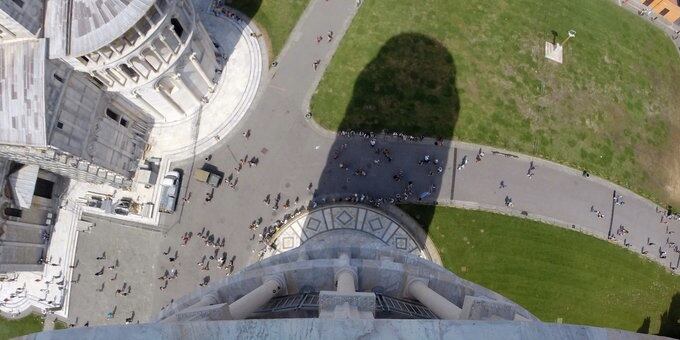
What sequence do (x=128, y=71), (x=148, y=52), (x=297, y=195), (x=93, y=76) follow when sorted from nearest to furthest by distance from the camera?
1. (x=148, y=52)
2. (x=93, y=76)
3. (x=128, y=71)
4. (x=297, y=195)

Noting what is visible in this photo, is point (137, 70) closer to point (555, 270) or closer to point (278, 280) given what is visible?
point (278, 280)

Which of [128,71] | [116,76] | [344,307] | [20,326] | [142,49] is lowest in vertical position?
[20,326]

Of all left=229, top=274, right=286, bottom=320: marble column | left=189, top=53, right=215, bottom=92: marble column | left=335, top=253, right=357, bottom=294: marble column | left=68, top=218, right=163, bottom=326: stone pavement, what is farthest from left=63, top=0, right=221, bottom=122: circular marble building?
left=335, top=253, right=357, bottom=294: marble column

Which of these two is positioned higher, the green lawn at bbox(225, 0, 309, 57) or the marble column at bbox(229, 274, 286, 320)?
the green lawn at bbox(225, 0, 309, 57)

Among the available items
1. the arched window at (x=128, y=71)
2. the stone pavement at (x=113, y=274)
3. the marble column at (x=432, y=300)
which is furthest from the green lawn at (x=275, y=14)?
the marble column at (x=432, y=300)

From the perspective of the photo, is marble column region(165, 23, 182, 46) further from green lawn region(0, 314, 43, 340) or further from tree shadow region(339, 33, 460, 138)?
green lawn region(0, 314, 43, 340)

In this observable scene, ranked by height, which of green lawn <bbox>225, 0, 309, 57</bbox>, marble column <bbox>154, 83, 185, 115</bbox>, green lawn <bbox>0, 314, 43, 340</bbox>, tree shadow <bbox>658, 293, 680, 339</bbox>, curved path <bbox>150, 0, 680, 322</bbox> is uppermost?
green lawn <bbox>225, 0, 309, 57</bbox>

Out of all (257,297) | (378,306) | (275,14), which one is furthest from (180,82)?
(378,306)
